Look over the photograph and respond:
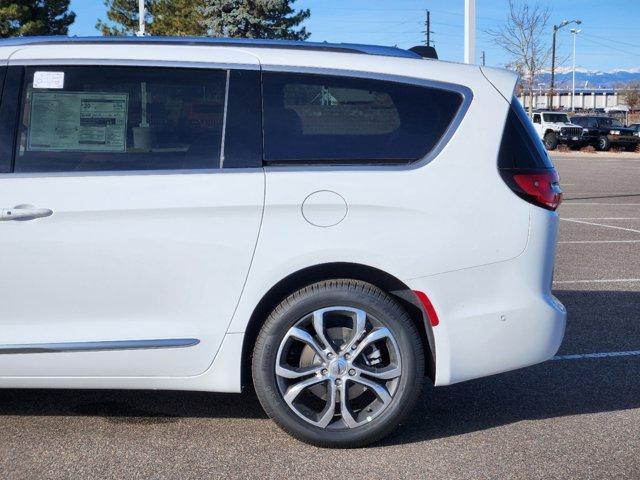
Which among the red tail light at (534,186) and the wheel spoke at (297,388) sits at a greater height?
the red tail light at (534,186)

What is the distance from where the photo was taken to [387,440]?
4.55m

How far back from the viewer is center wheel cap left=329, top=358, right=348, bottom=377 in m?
4.41

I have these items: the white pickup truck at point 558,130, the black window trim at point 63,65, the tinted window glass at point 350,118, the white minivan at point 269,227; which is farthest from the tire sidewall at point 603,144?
the black window trim at point 63,65

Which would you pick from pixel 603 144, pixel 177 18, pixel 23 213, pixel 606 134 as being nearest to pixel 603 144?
pixel 603 144

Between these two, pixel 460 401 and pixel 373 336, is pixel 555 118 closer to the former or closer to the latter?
pixel 460 401

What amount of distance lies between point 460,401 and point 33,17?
44.9 m

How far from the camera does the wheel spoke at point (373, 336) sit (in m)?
4.36

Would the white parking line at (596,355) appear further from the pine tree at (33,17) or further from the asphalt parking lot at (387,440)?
the pine tree at (33,17)

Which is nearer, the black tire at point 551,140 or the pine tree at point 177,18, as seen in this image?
the black tire at point 551,140

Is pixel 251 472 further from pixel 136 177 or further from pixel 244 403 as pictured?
pixel 136 177

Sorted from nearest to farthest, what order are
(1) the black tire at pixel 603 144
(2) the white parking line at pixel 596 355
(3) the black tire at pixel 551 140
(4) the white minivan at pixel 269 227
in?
(4) the white minivan at pixel 269 227
(2) the white parking line at pixel 596 355
(1) the black tire at pixel 603 144
(3) the black tire at pixel 551 140

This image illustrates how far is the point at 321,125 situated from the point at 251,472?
5.18 ft

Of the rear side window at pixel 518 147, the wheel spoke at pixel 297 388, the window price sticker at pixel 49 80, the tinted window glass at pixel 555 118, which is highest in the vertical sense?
the tinted window glass at pixel 555 118

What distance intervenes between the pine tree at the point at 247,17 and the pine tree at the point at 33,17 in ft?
23.3
